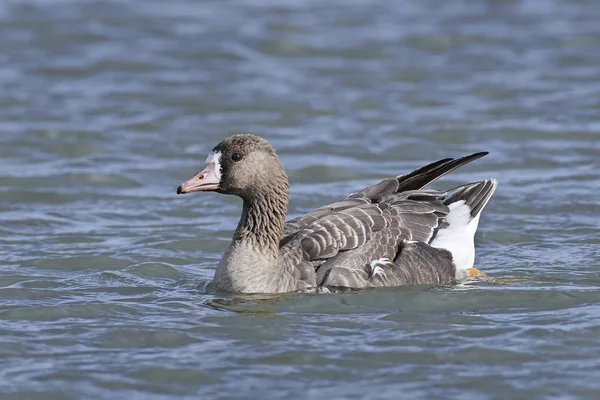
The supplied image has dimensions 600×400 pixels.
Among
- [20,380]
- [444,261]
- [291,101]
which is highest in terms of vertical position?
[291,101]

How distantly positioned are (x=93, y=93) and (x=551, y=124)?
751 cm

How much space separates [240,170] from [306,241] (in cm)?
91

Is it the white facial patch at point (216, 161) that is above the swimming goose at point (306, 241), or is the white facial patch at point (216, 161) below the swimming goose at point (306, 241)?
above

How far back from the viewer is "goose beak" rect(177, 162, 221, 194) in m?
10.6

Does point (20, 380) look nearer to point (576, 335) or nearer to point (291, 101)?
point (576, 335)

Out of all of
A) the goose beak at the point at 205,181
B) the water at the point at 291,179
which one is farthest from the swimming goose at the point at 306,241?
the water at the point at 291,179

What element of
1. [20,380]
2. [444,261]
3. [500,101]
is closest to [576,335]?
[444,261]

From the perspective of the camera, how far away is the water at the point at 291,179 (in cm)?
905

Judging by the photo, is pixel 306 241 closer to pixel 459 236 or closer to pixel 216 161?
pixel 216 161

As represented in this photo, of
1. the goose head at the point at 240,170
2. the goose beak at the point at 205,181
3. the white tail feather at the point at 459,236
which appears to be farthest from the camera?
the white tail feather at the point at 459,236

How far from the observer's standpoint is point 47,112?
60.6ft

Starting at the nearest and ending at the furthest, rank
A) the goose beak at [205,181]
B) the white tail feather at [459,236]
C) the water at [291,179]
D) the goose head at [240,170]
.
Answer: the water at [291,179], the goose beak at [205,181], the goose head at [240,170], the white tail feather at [459,236]

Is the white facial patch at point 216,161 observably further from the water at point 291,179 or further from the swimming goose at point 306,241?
the water at point 291,179

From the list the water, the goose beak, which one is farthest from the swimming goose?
the water
